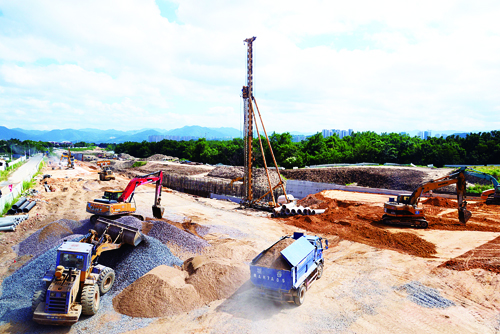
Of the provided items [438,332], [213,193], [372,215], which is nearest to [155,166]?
[213,193]

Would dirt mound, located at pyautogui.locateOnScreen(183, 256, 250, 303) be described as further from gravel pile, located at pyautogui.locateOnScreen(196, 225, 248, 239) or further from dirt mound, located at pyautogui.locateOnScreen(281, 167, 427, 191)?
dirt mound, located at pyautogui.locateOnScreen(281, 167, 427, 191)

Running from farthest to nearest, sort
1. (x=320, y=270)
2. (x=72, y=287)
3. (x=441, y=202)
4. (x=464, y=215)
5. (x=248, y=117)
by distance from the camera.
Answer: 1. (x=248, y=117)
2. (x=441, y=202)
3. (x=464, y=215)
4. (x=320, y=270)
5. (x=72, y=287)

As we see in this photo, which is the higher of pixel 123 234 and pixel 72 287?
pixel 123 234

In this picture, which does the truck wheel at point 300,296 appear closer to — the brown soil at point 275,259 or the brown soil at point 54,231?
the brown soil at point 275,259

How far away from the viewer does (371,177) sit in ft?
125

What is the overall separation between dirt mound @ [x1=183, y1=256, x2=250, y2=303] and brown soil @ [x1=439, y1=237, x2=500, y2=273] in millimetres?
9330

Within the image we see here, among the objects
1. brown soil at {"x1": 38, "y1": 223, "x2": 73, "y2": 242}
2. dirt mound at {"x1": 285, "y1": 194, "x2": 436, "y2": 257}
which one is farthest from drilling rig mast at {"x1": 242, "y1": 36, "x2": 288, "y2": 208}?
Result: brown soil at {"x1": 38, "y1": 223, "x2": 73, "y2": 242}

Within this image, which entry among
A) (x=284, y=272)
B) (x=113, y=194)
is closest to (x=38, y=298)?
(x=284, y=272)

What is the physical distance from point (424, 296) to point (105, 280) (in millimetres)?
11816

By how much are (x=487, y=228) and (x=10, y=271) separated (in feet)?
86.0

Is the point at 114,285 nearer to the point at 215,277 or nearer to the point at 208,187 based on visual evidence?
the point at 215,277

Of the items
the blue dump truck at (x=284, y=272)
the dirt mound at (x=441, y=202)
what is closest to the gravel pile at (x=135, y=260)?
the blue dump truck at (x=284, y=272)

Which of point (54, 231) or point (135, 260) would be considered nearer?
point (135, 260)

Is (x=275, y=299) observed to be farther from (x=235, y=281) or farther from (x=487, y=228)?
(x=487, y=228)
